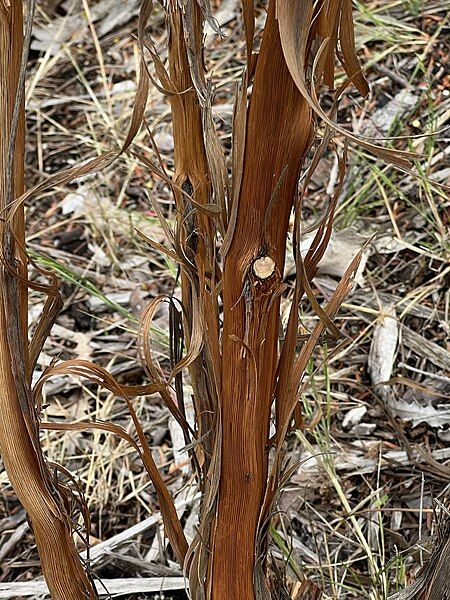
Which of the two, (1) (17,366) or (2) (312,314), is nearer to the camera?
(1) (17,366)

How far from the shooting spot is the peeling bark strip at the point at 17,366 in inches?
24.0

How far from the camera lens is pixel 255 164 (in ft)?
1.89

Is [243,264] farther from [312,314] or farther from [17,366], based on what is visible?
[312,314]

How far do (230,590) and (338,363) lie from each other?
647mm

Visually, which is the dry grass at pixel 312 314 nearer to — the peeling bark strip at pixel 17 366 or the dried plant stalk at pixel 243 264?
the dried plant stalk at pixel 243 264

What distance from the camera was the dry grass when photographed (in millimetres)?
1043

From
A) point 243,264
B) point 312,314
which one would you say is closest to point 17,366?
point 243,264

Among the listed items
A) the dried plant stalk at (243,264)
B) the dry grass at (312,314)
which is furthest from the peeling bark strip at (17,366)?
the dry grass at (312,314)

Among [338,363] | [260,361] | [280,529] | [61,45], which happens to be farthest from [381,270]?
[61,45]

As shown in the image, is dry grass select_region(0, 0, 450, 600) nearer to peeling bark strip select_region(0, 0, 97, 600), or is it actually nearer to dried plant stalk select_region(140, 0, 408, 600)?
dried plant stalk select_region(140, 0, 408, 600)

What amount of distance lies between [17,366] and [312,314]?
2.50ft

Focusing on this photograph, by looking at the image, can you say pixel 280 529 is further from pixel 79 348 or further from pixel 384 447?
pixel 79 348

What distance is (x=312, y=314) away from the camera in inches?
52.5

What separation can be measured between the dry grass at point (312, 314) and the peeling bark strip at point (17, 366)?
0.25 metres
